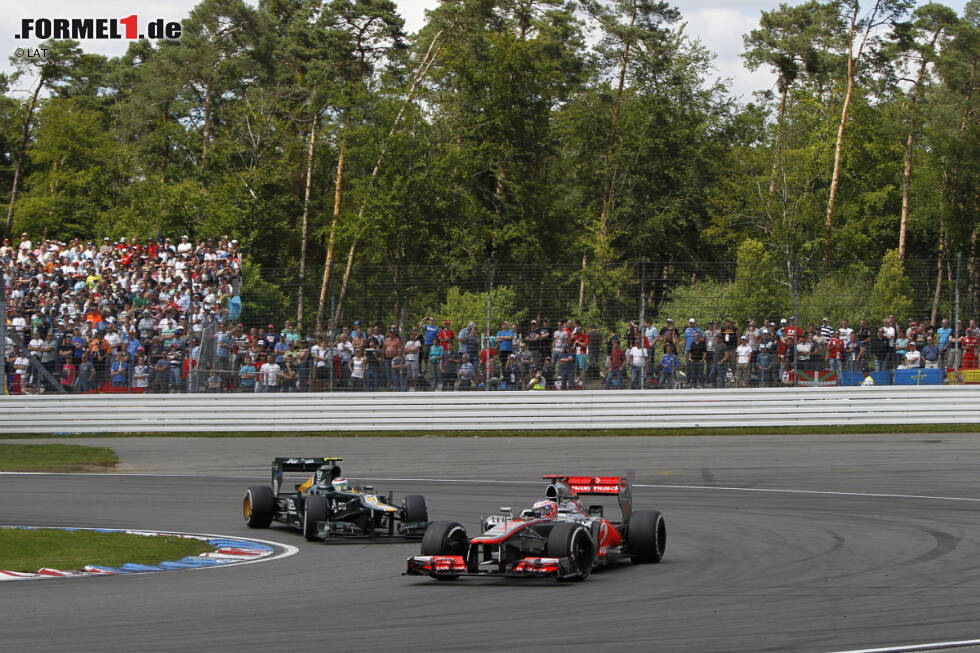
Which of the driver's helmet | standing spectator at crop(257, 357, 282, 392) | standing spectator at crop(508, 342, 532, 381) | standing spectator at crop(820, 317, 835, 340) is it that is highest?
standing spectator at crop(820, 317, 835, 340)

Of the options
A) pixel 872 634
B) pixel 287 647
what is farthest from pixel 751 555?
pixel 287 647

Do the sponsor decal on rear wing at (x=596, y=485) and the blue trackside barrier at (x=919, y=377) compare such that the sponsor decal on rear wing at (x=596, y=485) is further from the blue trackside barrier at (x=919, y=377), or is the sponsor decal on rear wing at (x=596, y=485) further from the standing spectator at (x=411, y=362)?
the blue trackside barrier at (x=919, y=377)

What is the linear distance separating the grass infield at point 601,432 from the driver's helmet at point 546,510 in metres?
13.2

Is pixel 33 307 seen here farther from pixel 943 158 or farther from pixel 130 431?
pixel 943 158

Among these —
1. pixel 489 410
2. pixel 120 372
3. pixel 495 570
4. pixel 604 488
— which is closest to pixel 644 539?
pixel 604 488

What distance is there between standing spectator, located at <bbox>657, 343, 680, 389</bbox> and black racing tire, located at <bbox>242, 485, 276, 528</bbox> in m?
11.8

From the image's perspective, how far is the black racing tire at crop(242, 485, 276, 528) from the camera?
45.1 ft

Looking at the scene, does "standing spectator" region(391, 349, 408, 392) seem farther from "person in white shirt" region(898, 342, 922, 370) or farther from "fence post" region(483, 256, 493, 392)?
"person in white shirt" region(898, 342, 922, 370)

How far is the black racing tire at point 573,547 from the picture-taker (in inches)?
380

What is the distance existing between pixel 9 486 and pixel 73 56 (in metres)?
59.6

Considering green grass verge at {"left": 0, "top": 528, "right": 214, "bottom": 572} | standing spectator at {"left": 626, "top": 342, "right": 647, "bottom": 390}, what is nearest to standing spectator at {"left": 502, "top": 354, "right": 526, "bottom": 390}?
standing spectator at {"left": 626, "top": 342, "right": 647, "bottom": 390}

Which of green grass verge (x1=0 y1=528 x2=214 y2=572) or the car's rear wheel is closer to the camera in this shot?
the car's rear wheel

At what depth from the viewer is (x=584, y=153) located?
51656 mm

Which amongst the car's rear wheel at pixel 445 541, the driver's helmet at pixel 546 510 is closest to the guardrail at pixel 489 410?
the driver's helmet at pixel 546 510
